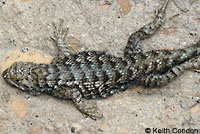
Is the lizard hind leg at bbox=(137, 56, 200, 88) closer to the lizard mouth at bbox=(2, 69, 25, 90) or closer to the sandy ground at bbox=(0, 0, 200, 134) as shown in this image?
the sandy ground at bbox=(0, 0, 200, 134)

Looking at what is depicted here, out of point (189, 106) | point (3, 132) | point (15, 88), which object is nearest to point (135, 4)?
point (189, 106)

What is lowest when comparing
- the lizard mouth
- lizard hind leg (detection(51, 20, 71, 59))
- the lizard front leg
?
the lizard front leg

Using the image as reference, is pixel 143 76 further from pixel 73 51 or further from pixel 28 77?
pixel 28 77

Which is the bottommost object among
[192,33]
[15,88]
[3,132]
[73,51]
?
[3,132]

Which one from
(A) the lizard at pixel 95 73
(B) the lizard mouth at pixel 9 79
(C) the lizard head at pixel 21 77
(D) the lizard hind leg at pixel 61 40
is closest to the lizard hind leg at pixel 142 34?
(A) the lizard at pixel 95 73

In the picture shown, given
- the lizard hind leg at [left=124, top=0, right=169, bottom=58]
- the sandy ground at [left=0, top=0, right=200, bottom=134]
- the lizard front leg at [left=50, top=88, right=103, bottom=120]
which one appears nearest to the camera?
the sandy ground at [left=0, top=0, right=200, bottom=134]

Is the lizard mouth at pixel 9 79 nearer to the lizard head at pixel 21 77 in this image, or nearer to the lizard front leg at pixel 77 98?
the lizard head at pixel 21 77

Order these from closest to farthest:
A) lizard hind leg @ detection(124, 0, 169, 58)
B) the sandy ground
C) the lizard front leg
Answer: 1. the sandy ground
2. the lizard front leg
3. lizard hind leg @ detection(124, 0, 169, 58)

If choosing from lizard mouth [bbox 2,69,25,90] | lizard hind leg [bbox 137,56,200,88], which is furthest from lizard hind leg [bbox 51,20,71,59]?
lizard hind leg [bbox 137,56,200,88]
